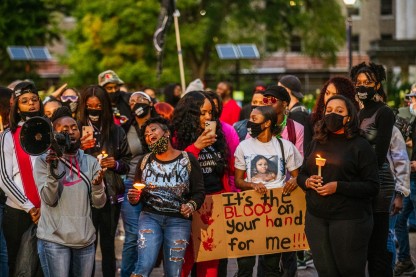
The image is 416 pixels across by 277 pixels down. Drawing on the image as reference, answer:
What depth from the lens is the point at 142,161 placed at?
9.16 meters

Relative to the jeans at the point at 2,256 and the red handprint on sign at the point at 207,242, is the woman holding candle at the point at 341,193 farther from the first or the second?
the jeans at the point at 2,256

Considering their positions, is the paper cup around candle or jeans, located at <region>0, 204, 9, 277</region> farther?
jeans, located at <region>0, 204, 9, 277</region>

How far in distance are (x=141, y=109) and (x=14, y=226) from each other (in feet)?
7.59

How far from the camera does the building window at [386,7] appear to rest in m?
69.9

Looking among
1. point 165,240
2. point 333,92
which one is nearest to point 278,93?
point 333,92

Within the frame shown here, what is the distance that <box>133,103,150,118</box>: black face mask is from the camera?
10.9 m

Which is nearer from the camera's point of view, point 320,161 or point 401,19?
point 320,161

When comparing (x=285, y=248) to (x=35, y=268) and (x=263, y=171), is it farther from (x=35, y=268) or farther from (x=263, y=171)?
(x=35, y=268)

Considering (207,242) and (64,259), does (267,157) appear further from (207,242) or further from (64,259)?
(64,259)

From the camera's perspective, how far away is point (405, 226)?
12000 mm

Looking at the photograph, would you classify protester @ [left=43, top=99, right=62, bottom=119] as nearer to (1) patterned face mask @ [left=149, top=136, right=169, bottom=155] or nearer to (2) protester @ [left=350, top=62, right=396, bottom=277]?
(1) patterned face mask @ [left=149, top=136, right=169, bottom=155]

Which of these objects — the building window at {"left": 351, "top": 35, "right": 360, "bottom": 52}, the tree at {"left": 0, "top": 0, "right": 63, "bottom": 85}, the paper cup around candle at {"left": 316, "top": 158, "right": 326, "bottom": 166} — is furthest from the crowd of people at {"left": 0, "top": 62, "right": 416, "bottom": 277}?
the building window at {"left": 351, "top": 35, "right": 360, "bottom": 52}

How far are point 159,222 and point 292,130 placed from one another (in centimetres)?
198

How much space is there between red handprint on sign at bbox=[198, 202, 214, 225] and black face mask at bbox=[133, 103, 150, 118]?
1.70m
